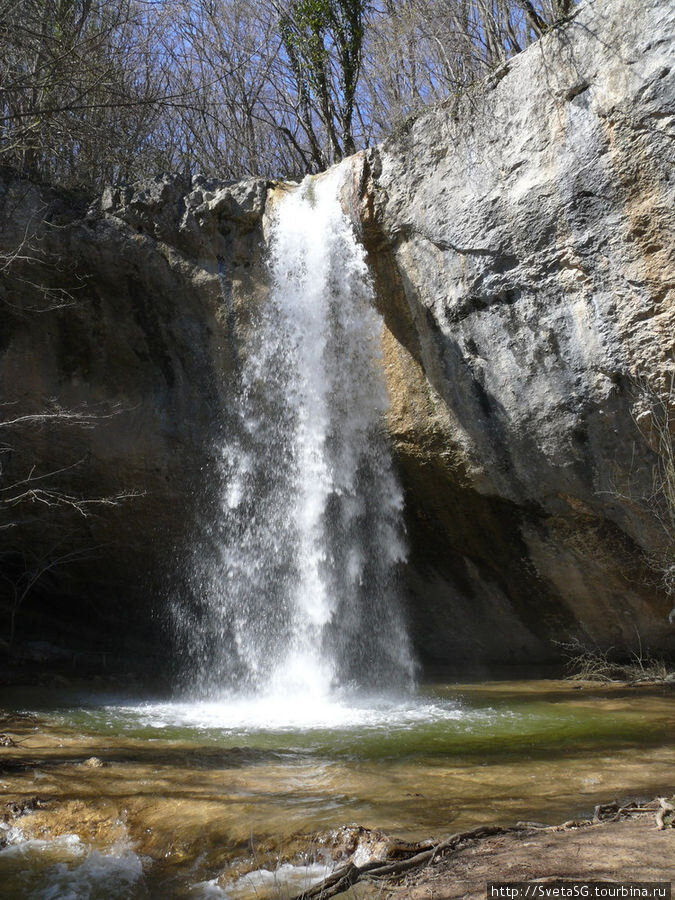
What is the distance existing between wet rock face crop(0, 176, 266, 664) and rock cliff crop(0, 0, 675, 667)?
0.10 ft

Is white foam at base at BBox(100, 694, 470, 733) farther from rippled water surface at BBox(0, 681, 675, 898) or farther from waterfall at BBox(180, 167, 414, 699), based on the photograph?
waterfall at BBox(180, 167, 414, 699)

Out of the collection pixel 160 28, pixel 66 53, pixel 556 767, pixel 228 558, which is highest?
pixel 160 28

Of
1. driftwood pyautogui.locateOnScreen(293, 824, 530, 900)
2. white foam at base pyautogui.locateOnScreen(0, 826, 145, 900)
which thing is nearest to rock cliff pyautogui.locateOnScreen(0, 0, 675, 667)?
white foam at base pyautogui.locateOnScreen(0, 826, 145, 900)

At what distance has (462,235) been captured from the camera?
8.10 m

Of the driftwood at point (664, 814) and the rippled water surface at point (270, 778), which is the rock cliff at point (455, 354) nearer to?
the rippled water surface at point (270, 778)

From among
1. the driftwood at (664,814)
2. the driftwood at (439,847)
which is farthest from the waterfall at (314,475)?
the driftwood at (664,814)

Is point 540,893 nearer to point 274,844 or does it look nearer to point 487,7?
point 274,844

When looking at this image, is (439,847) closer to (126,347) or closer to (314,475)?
(314,475)

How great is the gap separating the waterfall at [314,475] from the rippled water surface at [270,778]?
1.75 m

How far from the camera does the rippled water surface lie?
3410mm

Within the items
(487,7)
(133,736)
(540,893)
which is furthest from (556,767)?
(487,7)

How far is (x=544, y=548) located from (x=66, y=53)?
7.04 metres

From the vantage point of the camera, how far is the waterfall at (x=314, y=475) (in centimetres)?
927

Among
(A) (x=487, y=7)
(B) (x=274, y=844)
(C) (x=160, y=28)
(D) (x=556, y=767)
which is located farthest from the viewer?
(C) (x=160, y=28)
